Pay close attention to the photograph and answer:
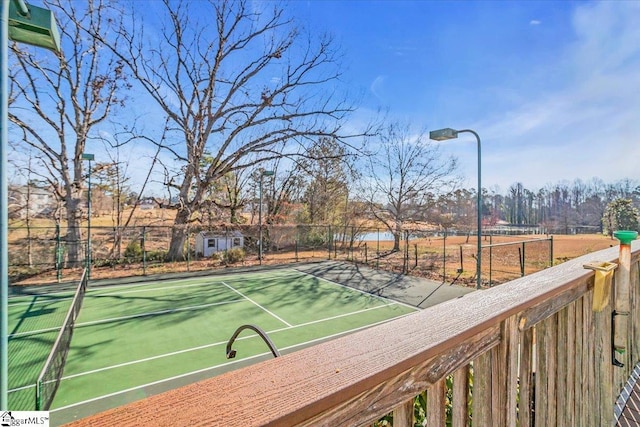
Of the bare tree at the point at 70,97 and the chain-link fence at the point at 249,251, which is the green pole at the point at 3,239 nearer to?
the chain-link fence at the point at 249,251

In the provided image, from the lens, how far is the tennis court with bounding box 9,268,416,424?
378cm

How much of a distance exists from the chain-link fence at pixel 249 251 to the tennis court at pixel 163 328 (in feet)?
9.48

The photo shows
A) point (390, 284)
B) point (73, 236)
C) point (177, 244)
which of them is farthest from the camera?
point (177, 244)

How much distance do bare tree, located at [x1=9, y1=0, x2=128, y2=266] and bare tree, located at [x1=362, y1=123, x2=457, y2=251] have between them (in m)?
12.6

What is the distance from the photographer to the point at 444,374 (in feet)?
2.27

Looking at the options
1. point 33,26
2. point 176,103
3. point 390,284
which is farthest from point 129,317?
point 176,103

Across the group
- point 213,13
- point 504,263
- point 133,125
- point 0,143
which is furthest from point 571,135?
point 133,125

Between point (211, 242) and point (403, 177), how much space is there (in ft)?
33.9

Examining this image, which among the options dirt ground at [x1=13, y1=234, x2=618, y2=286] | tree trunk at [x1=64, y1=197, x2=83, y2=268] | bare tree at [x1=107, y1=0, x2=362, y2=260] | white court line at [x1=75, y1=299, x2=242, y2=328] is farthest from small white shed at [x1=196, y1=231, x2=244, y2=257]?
white court line at [x1=75, y1=299, x2=242, y2=328]

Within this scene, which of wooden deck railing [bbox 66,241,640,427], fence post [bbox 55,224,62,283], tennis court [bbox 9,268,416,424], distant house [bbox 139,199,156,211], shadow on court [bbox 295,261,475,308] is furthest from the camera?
distant house [bbox 139,199,156,211]

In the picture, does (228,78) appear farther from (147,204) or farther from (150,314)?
(150,314)

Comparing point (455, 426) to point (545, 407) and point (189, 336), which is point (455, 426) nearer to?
point (545, 407)

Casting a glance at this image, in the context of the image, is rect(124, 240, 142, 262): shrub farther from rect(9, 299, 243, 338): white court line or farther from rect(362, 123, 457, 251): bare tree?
rect(362, 123, 457, 251): bare tree

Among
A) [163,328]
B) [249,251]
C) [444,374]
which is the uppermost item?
[444,374]
